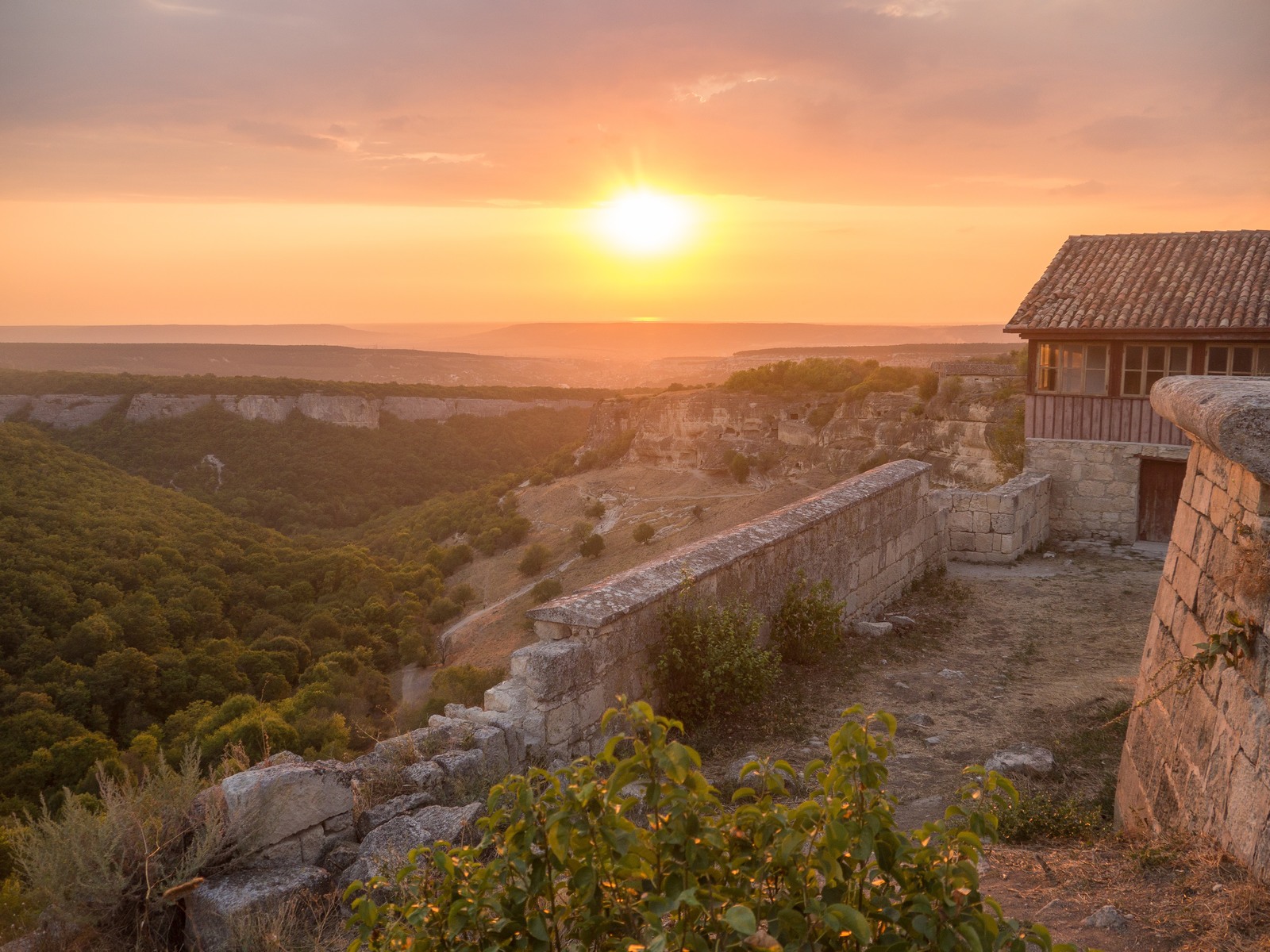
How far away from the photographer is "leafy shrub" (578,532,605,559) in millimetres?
33438

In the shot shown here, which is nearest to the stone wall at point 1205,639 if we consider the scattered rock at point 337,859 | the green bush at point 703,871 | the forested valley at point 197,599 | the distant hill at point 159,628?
the green bush at point 703,871

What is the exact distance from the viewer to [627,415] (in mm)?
49250

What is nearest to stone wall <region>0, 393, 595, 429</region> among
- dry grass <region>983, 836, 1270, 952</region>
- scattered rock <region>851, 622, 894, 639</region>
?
scattered rock <region>851, 622, 894, 639</region>

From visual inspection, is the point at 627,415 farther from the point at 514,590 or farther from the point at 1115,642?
the point at 1115,642

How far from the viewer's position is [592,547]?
1321 inches

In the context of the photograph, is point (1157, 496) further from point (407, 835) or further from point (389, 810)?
point (407, 835)

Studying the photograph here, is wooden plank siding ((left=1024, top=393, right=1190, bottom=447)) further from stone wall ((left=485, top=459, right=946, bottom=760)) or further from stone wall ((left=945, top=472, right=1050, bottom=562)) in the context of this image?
stone wall ((left=485, top=459, right=946, bottom=760))

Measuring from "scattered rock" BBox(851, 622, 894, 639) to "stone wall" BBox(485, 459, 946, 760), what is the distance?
0.65ft

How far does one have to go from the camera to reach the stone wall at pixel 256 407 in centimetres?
5844

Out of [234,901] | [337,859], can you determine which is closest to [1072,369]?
[337,859]

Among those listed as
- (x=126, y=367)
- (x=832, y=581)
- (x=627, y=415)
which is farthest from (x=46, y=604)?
(x=126, y=367)

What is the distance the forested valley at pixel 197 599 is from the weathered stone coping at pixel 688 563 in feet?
6.23

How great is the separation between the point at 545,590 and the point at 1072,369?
64.4 feet

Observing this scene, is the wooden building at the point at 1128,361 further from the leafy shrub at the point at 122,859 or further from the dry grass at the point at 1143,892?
the leafy shrub at the point at 122,859
